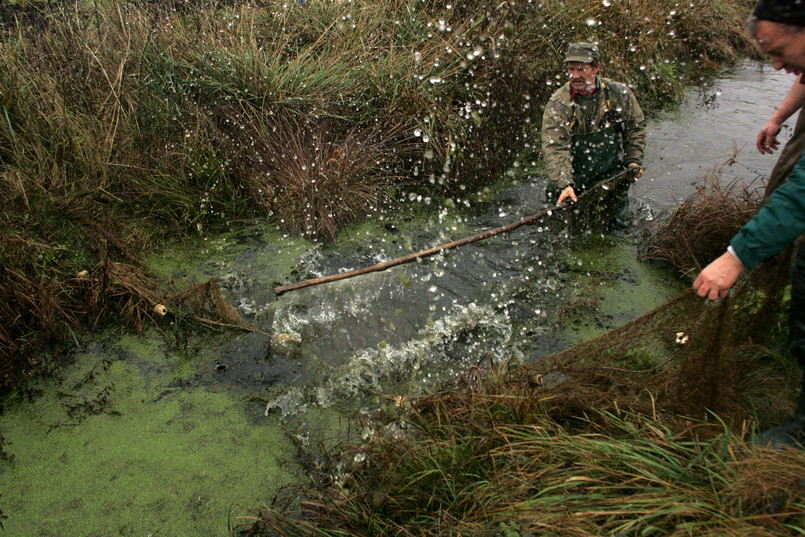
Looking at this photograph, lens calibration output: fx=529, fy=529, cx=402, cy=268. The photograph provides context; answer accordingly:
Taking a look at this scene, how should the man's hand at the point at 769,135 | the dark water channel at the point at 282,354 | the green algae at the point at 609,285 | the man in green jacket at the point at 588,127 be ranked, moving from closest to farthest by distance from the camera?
1. the dark water channel at the point at 282,354
2. the man's hand at the point at 769,135
3. the green algae at the point at 609,285
4. the man in green jacket at the point at 588,127

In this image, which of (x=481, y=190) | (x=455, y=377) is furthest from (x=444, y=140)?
(x=455, y=377)

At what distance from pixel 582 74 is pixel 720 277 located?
252cm

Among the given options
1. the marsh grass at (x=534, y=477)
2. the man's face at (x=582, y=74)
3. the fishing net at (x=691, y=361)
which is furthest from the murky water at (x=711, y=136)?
the marsh grass at (x=534, y=477)

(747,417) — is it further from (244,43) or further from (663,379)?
(244,43)

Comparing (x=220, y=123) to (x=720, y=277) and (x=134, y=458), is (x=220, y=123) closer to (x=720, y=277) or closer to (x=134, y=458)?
(x=134, y=458)

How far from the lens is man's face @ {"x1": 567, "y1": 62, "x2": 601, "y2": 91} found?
Answer: 3.92 m

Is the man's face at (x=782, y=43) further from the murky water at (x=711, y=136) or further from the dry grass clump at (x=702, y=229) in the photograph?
the murky water at (x=711, y=136)

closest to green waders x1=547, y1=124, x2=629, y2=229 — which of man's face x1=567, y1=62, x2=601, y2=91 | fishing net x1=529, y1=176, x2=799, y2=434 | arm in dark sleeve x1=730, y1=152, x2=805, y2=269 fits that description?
man's face x1=567, y1=62, x2=601, y2=91

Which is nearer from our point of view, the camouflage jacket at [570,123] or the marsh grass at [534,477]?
the marsh grass at [534,477]

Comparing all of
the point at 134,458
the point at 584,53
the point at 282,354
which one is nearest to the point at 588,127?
the point at 584,53

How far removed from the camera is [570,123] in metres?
4.12

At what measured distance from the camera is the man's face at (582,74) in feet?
12.9

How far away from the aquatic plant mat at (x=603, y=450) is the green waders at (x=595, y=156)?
193 cm

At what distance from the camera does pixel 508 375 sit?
2.74m
